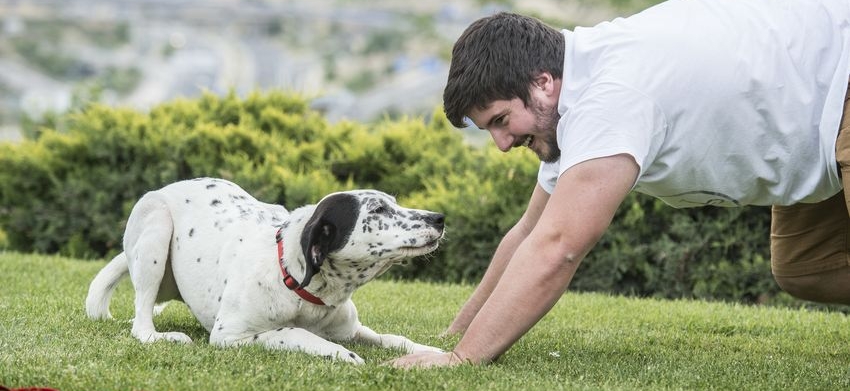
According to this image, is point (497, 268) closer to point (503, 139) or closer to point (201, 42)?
point (503, 139)

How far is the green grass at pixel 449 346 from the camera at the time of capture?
3.90 meters

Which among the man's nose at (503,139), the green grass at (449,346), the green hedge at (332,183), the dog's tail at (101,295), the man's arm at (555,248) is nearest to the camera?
the man's arm at (555,248)

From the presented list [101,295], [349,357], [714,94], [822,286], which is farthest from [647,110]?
[101,295]

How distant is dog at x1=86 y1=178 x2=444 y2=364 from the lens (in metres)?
4.62

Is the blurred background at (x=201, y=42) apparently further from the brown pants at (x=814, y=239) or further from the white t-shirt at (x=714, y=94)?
the white t-shirt at (x=714, y=94)

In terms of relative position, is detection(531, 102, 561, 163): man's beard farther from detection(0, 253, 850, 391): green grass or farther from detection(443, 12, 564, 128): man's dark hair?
detection(0, 253, 850, 391): green grass

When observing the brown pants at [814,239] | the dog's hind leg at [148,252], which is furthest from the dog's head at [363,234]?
the brown pants at [814,239]

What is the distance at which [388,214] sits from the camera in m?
4.69

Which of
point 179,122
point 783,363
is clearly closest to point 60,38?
point 179,122

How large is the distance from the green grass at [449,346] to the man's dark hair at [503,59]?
1061 mm

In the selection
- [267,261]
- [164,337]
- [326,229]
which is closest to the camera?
[326,229]

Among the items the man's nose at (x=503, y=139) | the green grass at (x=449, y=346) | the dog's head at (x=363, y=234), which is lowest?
the green grass at (x=449, y=346)

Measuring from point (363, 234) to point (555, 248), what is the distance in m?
1.06

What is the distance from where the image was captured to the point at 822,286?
5133 mm
